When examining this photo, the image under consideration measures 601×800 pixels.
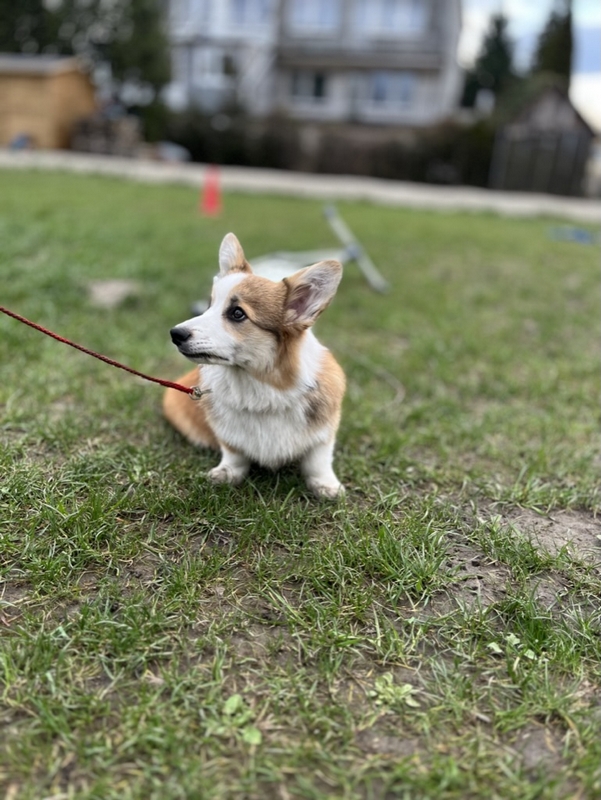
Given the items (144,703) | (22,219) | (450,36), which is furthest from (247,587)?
(450,36)

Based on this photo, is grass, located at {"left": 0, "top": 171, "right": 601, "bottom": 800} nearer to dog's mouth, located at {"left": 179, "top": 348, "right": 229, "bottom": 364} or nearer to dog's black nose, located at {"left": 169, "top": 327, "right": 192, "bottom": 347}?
dog's mouth, located at {"left": 179, "top": 348, "right": 229, "bottom": 364}

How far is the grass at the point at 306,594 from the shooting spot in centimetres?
157

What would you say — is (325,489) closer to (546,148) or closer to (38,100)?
(38,100)

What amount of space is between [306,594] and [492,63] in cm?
4813

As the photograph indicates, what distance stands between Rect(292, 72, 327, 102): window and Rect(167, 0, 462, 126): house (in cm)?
5

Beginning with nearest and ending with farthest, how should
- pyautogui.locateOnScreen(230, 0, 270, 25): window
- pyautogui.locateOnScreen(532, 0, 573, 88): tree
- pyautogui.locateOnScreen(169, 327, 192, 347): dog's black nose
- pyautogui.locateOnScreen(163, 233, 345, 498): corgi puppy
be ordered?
pyautogui.locateOnScreen(169, 327, 192, 347): dog's black nose < pyautogui.locateOnScreen(163, 233, 345, 498): corgi puppy < pyautogui.locateOnScreen(230, 0, 270, 25): window < pyautogui.locateOnScreen(532, 0, 573, 88): tree

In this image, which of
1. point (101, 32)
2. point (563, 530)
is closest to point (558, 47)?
point (101, 32)

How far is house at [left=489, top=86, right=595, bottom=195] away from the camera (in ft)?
65.8

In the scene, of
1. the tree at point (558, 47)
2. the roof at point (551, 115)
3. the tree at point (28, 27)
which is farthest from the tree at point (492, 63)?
the tree at point (28, 27)

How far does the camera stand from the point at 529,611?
2035mm

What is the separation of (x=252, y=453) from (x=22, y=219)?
6.39 m

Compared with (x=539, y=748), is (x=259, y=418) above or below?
above

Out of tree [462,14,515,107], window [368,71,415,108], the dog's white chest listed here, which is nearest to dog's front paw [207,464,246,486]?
the dog's white chest

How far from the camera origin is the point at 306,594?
2107 millimetres
